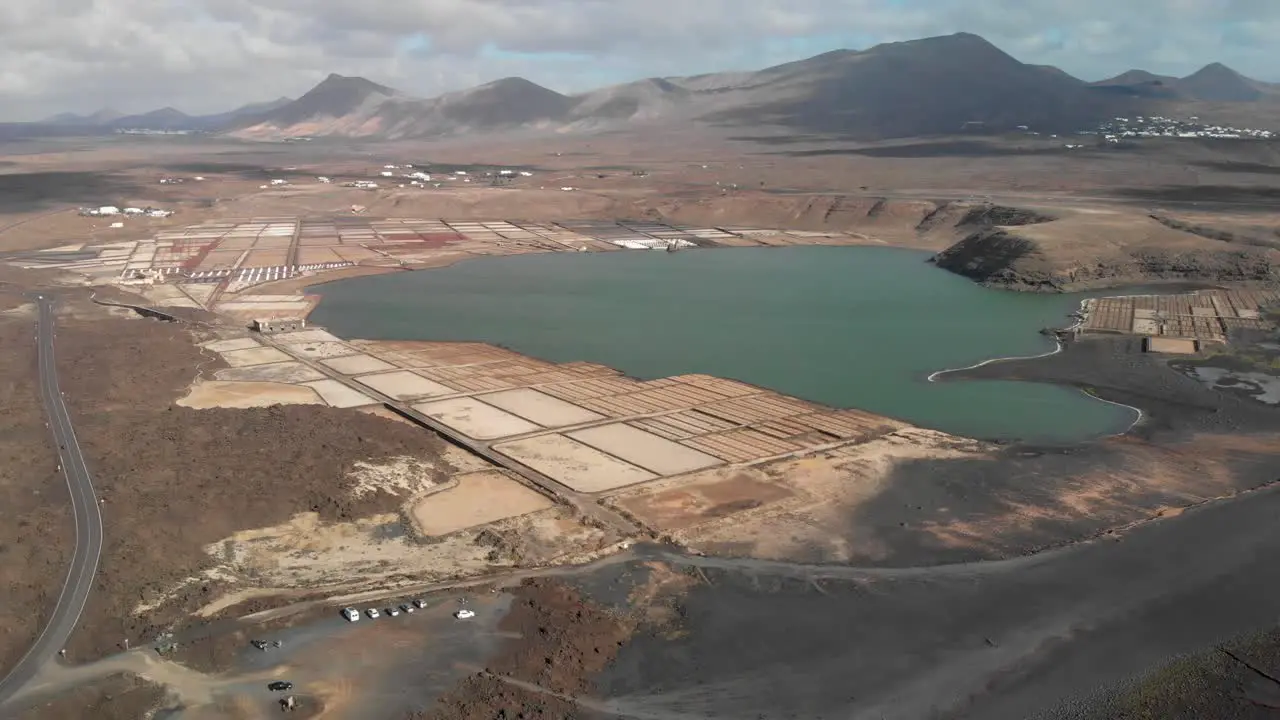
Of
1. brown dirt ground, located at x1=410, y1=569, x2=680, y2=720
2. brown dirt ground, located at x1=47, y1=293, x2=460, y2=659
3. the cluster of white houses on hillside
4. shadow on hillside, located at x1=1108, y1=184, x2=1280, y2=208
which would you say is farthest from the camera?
the cluster of white houses on hillside

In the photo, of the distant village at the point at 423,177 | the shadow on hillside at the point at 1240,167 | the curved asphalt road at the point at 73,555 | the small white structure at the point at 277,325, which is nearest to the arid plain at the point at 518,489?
the curved asphalt road at the point at 73,555

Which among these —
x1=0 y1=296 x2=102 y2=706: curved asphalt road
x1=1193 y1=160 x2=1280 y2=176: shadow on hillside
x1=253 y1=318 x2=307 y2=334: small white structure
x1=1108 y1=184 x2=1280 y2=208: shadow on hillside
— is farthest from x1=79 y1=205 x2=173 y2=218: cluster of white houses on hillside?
x1=1193 y1=160 x2=1280 y2=176: shadow on hillside

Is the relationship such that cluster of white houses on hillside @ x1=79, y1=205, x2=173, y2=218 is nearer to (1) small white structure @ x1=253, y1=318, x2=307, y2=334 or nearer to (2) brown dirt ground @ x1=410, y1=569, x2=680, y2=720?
(1) small white structure @ x1=253, y1=318, x2=307, y2=334

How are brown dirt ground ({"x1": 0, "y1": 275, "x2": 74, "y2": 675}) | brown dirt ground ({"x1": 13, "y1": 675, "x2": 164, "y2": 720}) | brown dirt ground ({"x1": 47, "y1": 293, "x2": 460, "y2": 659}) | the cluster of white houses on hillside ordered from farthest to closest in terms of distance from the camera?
the cluster of white houses on hillside, brown dirt ground ({"x1": 47, "y1": 293, "x2": 460, "y2": 659}), brown dirt ground ({"x1": 0, "y1": 275, "x2": 74, "y2": 675}), brown dirt ground ({"x1": 13, "y1": 675, "x2": 164, "y2": 720})

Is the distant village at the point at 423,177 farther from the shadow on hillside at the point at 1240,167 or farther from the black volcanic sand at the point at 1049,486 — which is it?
the black volcanic sand at the point at 1049,486

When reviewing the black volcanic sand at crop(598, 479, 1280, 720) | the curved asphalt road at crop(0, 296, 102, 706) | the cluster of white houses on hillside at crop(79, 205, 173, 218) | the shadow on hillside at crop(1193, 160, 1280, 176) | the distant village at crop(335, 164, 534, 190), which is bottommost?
the black volcanic sand at crop(598, 479, 1280, 720)

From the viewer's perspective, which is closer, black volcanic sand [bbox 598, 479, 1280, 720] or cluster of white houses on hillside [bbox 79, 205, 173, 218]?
black volcanic sand [bbox 598, 479, 1280, 720]

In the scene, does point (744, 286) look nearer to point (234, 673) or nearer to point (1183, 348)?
point (1183, 348)

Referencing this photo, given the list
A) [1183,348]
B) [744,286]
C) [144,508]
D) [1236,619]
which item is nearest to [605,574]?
[144,508]
